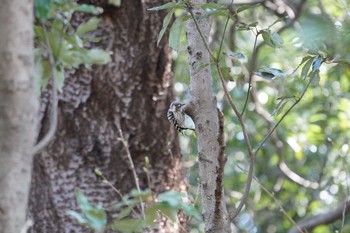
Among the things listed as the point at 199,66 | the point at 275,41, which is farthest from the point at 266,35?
the point at 199,66

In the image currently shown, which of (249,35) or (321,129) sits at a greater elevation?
(249,35)

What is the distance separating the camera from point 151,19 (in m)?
2.10

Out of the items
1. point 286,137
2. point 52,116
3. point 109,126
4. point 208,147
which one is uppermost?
point 52,116

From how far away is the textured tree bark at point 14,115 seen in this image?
2.35 feet

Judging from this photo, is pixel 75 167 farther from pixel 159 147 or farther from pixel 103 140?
pixel 159 147

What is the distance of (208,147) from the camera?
1277mm

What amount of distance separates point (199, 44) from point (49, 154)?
81cm

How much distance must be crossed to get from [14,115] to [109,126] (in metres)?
1.33

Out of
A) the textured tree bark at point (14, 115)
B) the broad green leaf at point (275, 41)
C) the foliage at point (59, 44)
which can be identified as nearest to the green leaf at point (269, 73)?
the broad green leaf at point (275, 41)

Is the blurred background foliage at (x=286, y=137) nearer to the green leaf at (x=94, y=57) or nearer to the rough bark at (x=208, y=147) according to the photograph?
the rough bark at (x=208, y=147)

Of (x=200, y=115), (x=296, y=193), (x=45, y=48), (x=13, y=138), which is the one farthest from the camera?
(x=296, y=193)

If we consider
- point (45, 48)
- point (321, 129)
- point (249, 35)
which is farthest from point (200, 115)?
point (249, 35)

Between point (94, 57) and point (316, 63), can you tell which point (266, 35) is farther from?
point (94, 57)

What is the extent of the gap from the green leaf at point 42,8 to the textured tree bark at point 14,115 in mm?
145
